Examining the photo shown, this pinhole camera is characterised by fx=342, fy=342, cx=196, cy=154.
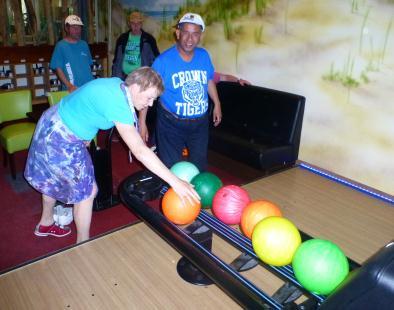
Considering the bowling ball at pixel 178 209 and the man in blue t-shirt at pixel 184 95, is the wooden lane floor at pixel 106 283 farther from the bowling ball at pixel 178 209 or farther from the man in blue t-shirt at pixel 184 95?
the man in blue t-shirt at pixel 184 95

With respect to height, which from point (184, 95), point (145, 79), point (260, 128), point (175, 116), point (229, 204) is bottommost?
point (260, 128)

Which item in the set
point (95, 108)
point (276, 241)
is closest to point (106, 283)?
point (276, 241)

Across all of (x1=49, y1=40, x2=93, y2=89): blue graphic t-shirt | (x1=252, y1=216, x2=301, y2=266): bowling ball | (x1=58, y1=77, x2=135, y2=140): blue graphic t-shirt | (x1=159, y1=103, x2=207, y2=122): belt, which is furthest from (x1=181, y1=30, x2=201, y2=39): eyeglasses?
(x1=49, y1=40, x2=93, y2=89): blue graphic t-shirt

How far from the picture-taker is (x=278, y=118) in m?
3.57

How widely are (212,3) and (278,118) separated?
1.69 m

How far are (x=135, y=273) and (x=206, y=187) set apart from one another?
1.69ft

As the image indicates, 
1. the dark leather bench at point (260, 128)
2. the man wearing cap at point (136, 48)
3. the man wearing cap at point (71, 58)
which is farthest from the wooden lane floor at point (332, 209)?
the man wearing cap at point (136, 48)

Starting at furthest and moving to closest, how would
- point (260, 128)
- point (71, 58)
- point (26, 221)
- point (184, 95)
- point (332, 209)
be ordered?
1. point (71, 58)
2. point (260, 128)
3. point (26, 221)
4. point (184, 95)
5. point (332, 209)

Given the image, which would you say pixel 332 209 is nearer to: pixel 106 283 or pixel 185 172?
pixel 185 172

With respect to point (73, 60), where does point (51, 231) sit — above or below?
below

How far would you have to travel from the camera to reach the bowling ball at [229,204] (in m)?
1.56

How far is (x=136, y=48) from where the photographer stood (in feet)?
14.9

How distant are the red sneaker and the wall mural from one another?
245 centimetres

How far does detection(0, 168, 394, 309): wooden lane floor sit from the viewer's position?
1345 millimetres
